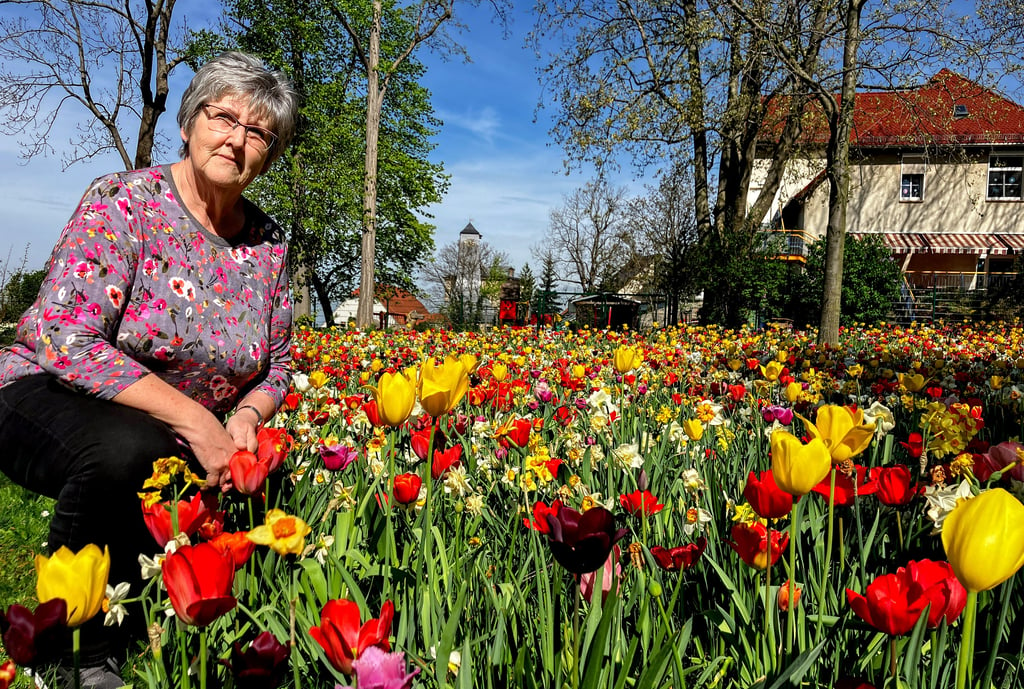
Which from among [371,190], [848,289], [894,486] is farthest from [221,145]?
[848,289]

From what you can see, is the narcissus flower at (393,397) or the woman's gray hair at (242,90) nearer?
the narcissus flower at (393,397)

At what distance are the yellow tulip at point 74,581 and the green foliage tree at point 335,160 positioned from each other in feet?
50.4

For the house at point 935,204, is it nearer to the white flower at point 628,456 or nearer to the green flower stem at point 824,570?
the white flower at point 628,456

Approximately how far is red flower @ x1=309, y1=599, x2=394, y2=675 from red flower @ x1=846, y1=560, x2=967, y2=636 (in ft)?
1.92

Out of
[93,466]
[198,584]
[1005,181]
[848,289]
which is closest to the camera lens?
[198,584]

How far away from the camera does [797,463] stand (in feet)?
3.18

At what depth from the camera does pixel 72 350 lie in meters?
1.69

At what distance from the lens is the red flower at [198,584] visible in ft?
2.49

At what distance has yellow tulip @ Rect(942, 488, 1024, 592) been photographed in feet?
2.33

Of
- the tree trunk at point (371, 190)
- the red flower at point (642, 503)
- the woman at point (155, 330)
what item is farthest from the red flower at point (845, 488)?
the tree trunk at point (371, 190)

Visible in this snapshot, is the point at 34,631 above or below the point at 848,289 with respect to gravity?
below

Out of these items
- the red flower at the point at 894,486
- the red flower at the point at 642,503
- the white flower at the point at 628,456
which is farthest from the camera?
the white flower at the point at 628,456

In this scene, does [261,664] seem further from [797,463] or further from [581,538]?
[797,463]

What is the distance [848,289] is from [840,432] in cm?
1597
